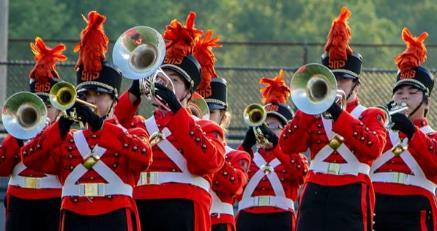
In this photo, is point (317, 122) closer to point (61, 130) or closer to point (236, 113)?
point (61, 130)

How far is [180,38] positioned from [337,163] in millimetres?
1545

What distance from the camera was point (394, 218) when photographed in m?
15.9

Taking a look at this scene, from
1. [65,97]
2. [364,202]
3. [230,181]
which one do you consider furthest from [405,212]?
[65,97]

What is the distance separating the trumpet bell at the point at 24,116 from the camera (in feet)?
46.2

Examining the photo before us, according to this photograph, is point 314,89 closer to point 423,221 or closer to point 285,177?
point 423,221

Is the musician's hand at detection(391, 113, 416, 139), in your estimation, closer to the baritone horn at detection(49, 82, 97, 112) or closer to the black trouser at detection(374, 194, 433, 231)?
the black trouser at detection(374, 194, 433, 231)

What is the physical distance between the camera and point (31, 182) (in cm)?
1627

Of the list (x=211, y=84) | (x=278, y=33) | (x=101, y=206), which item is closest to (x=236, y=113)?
(x=211, y=84)

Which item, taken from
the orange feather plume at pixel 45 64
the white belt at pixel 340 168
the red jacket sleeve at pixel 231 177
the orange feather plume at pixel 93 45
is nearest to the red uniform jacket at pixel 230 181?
the red jacket sleeve at pixel 231 177

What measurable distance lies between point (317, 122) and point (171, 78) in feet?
4.62

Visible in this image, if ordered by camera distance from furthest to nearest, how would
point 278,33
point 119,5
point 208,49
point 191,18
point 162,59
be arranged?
point 278,33
point 119,5
point 208,49
point 191,18
point 162,59

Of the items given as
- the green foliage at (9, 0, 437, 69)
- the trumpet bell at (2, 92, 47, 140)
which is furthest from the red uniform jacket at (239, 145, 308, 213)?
the green foliage at (9, 0, 437, 69)

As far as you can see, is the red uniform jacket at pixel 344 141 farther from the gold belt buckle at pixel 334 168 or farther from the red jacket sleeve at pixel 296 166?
the red jacket sleeve at pixel 296 166

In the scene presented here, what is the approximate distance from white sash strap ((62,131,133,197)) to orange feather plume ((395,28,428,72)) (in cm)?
333
